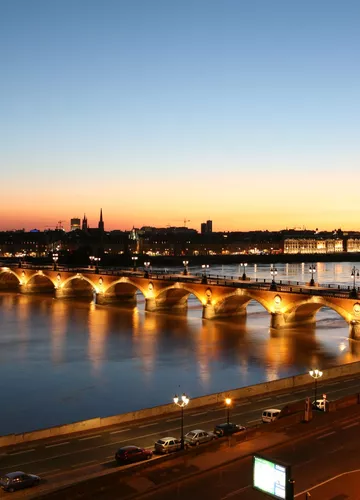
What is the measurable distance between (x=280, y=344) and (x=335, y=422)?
25.8 metres

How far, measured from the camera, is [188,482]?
1485 centimetres

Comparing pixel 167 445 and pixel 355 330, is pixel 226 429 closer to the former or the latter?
pixel 167 445

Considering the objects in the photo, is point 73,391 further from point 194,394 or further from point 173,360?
point 173,360

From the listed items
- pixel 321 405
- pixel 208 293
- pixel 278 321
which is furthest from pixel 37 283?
pixel 321 405

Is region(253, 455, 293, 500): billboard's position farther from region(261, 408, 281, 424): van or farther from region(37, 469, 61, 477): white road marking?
region(261, 408, 281, 424): van

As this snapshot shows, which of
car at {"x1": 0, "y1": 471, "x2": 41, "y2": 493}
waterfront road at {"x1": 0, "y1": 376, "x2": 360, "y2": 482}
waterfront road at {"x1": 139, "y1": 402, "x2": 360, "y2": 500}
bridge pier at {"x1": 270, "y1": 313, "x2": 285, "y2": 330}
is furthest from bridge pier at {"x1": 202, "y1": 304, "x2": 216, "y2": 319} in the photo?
car at {"x1": 0, "y1": 471, "x2": 41, "y2": 493}

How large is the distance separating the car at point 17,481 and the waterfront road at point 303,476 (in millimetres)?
5118

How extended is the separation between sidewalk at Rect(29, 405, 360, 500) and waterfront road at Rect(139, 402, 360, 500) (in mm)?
286

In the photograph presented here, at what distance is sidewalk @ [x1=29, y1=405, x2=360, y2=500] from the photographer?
14180 millimetres

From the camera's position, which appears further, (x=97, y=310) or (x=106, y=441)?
(x=97, y=310)

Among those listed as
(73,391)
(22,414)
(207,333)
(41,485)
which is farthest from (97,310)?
(41,485)

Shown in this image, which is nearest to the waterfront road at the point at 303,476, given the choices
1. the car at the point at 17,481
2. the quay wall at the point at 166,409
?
the car at the point at 17,481

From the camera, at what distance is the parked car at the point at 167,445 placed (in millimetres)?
19953

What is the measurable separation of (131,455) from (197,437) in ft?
8.60
